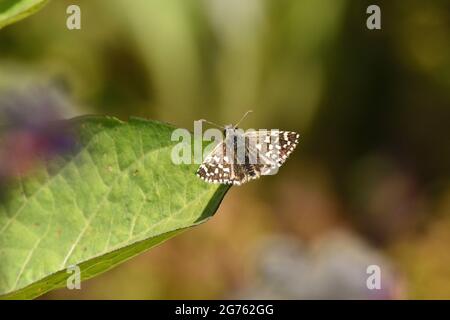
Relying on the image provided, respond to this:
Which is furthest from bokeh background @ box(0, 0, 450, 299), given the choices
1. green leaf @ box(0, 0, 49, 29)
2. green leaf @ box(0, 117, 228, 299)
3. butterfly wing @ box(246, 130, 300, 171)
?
green leaf @ box(0, 0, 49, 29)

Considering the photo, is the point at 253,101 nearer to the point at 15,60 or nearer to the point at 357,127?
the point at 357,127

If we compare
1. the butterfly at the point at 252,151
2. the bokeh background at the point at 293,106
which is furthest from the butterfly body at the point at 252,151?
the bokeh background at the point at 293,106

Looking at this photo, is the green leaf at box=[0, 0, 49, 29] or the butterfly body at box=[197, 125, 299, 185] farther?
the butterfly body at box=[197, 125, 299, 185]

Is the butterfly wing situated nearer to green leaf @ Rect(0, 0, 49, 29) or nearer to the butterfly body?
the butterfly body

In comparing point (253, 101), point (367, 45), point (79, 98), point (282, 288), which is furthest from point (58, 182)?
point (367, 45)

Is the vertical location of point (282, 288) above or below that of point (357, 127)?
below

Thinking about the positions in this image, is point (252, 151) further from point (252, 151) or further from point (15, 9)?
point (15, 9)

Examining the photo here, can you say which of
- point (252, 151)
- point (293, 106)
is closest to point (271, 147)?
point (252, 151)
